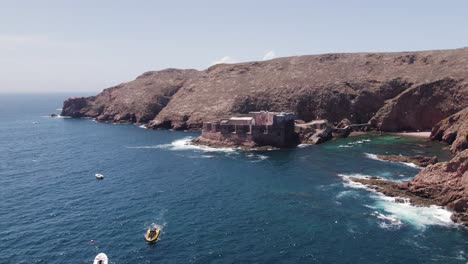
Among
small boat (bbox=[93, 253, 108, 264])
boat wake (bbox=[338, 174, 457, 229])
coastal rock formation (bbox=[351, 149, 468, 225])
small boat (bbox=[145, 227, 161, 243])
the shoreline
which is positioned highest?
the shoreline

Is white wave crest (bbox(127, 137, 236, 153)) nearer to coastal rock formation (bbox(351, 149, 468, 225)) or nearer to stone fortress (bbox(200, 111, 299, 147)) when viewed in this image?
stone fortress (bbox(200, 111, 299, 147))

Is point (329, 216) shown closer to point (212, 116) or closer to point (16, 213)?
point (16, 213)

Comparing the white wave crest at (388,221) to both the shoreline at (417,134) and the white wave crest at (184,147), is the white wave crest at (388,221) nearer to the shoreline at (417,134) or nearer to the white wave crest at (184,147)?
the white wave crest at (184,147)

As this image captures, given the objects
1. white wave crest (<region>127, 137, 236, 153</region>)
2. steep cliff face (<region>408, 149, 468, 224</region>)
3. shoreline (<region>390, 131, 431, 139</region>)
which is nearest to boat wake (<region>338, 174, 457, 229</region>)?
steep cliff face (<region>408, 149, 468, 224</region>)

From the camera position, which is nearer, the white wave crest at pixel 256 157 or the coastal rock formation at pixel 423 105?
the white wave crest at pixel 256 157

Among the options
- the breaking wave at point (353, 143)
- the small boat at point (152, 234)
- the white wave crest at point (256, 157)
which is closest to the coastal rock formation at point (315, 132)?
the breaking wave at point (353, 143)
